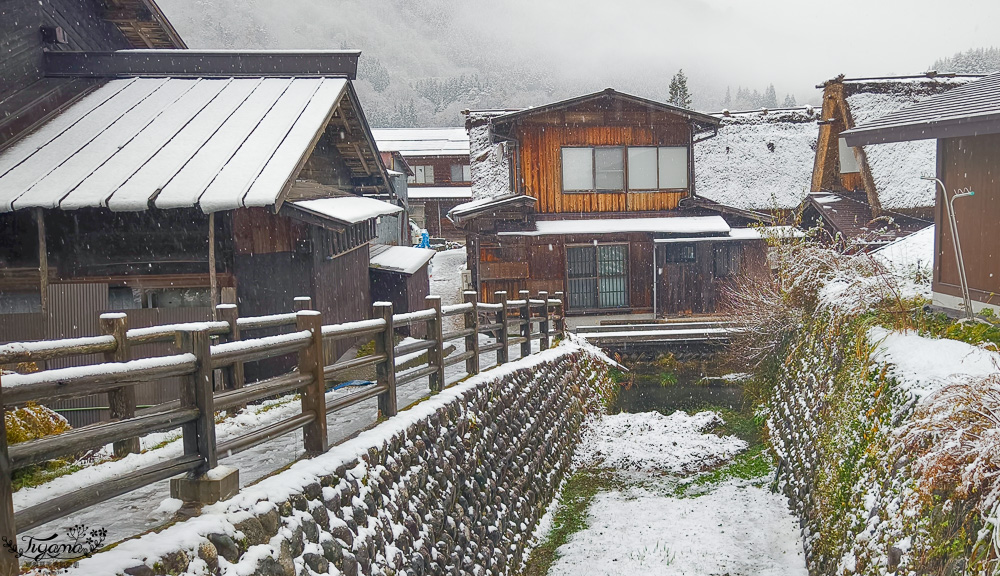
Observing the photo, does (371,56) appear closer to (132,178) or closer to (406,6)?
(406,6)

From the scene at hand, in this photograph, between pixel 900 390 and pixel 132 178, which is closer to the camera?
pixel 900 390

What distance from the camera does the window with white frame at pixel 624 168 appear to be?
2036cm

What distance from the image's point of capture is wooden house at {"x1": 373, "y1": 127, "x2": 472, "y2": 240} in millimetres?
39188

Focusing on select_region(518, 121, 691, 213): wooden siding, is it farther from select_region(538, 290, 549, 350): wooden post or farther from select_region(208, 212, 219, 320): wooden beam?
select_region(208, 212, 219, 320): wooden beam

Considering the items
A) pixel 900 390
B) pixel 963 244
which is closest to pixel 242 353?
pixel 900 390

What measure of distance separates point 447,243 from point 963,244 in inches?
Result: 1231

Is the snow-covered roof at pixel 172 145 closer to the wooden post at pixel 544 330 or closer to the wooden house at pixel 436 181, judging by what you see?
the wooden post at pixel 544 330

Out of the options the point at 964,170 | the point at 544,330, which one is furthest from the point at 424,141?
the point at 964,170

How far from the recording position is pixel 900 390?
607 cm

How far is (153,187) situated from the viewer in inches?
332

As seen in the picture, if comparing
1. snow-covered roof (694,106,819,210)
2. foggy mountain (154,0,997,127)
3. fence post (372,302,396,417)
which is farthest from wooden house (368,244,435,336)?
foggy mountain (154,0,997,127)

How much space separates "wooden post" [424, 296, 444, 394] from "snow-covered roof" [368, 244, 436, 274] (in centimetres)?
685

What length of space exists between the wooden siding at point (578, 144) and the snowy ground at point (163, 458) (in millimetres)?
11986

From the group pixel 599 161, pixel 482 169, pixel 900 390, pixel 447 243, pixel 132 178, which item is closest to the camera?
pixel 900 390
